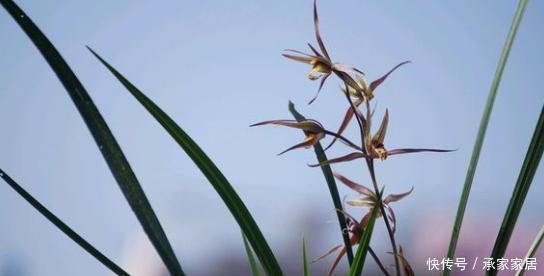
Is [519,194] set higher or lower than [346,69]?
lower

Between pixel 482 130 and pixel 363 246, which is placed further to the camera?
pixel 482 130

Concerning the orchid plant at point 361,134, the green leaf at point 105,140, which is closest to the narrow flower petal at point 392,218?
the orchid plant at point 361,134

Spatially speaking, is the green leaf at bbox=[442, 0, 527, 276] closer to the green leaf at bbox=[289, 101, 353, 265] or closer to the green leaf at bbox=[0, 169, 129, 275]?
the green leaf at bbox=[289, 101, 353, 265]

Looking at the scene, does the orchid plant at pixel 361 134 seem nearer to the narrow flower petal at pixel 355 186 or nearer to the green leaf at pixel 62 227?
the narrow flower petal at pixel 355 186

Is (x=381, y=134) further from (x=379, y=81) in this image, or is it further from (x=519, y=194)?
(x=519, y=194)

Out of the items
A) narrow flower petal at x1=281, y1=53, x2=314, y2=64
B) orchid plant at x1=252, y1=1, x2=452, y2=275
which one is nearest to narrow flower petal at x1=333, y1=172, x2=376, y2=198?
orchid plant at x1=252, y1=1, x2=452, y2=275

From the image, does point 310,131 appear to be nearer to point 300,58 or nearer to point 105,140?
point 300,58

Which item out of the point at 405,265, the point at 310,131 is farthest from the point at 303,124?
the point at 405,265
